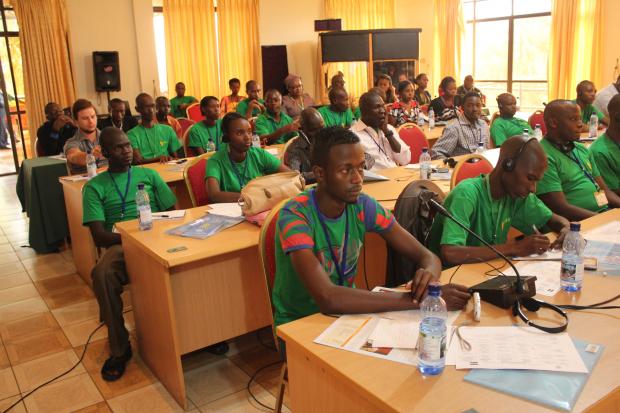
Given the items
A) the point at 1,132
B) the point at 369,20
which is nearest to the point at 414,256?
the point at 1,132

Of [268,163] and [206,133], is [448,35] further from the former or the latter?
[268,163]

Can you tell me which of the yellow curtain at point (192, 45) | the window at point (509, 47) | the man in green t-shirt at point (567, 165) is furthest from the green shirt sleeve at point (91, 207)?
the window at point (509, 47)

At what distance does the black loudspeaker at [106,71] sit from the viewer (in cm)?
927

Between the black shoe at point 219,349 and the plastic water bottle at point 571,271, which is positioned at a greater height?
the plastic water bottle at point 571,271

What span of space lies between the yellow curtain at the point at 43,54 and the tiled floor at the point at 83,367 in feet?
18.2

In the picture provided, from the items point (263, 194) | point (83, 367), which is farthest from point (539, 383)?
point (83, 367)

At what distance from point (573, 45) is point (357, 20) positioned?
4593 millimetres

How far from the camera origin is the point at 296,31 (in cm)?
1174

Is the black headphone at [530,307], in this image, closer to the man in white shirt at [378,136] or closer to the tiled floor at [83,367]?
the tiled floor at [83,367]

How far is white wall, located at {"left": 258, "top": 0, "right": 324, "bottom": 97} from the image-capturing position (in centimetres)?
1132

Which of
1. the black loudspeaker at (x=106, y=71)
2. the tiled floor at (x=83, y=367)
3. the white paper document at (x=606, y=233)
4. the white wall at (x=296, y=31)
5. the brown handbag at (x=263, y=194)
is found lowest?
the tiled floor at (x=83, y=367)

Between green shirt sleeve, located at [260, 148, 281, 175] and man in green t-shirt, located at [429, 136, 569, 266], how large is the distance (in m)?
1.72

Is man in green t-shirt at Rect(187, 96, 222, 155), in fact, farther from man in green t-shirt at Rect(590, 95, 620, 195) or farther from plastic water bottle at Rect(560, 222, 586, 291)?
plastic water bottle at Rect(560, 222, 586, 291)

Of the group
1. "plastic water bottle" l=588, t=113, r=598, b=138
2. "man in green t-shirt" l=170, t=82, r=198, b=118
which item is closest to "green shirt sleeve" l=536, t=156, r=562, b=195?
"plastic water bottle" l=588, t=113, r=598, b=138
